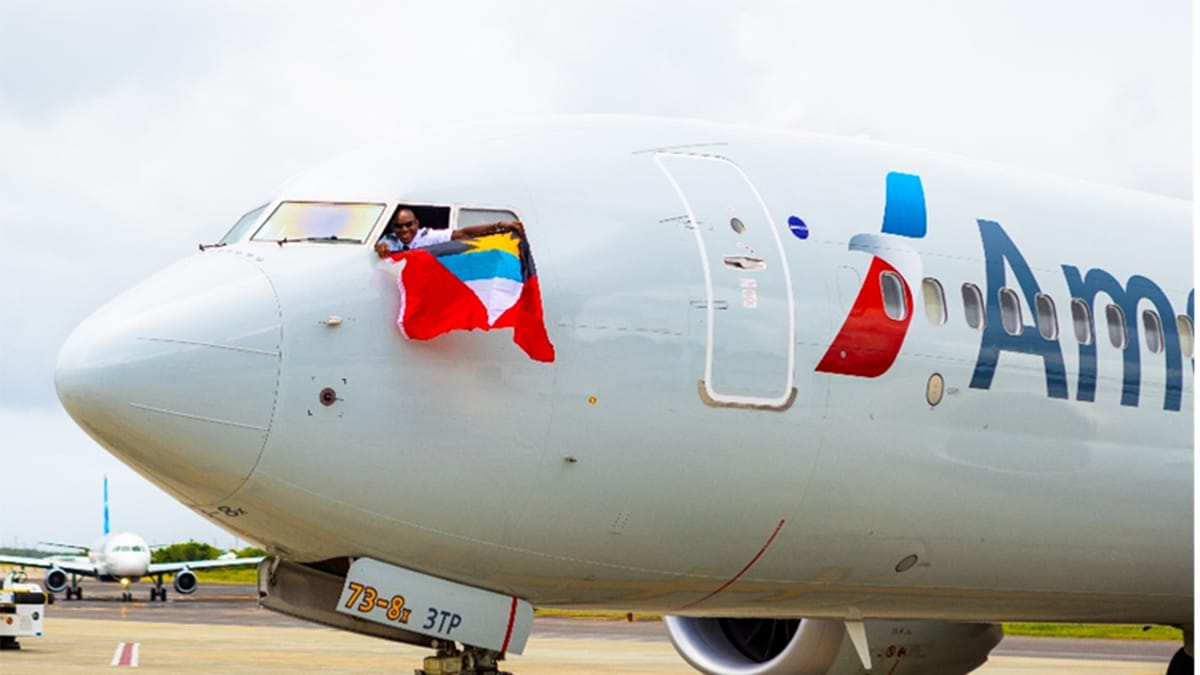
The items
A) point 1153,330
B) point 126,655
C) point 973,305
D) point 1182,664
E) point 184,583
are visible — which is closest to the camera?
point 973,305

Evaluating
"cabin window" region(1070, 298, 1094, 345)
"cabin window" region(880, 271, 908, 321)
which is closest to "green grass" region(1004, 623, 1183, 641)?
"cabin window" region(1070, 298, 1094, 345)

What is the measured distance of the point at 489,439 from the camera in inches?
342

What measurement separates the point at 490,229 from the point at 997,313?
3.41m

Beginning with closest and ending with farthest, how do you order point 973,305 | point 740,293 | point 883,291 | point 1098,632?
point 740,293 → point 883,291 → point 973,305 → point 1098,632

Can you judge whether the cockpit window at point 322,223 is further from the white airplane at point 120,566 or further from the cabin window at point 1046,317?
the white airplane at point 120,566

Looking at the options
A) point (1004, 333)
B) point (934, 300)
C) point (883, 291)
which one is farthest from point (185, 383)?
point (1004, 333)

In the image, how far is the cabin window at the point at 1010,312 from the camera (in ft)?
35.0

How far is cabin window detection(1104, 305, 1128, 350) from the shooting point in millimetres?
11281

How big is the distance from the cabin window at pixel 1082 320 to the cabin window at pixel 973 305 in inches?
32.7

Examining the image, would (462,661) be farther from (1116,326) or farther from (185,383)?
(1116,326)

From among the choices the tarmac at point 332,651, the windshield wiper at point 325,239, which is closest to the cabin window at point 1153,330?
the windshield wiper at point 325,239

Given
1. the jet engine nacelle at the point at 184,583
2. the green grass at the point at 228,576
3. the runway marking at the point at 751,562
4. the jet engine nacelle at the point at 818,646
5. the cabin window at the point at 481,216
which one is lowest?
the green grass at the point at 228,576

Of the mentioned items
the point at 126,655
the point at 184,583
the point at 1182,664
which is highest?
the point at 1182,664

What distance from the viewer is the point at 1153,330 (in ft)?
38.2
